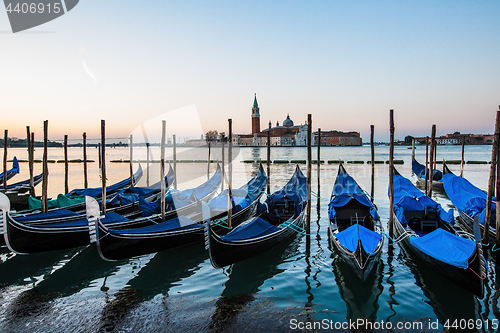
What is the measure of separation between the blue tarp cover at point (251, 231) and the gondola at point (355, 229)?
1.36m

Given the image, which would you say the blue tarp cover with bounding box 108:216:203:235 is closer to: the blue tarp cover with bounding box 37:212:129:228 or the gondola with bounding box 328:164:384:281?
the blue tarp cover with bounding box 37:212:129:228

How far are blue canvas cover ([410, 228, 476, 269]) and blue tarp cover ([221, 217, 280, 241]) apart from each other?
2.73 metres

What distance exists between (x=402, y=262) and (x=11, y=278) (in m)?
7.22

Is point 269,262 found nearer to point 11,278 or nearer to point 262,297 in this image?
point 262,297

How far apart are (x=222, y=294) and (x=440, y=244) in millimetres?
3671

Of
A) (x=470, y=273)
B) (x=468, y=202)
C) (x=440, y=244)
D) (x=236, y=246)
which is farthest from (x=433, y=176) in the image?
(x=236, y=246)

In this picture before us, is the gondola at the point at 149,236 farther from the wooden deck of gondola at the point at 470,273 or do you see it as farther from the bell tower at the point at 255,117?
the bell tower at the point at 255,117

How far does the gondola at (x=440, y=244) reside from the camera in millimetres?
4410

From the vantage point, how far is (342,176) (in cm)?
1027

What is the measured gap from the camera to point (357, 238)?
5523 millimetres

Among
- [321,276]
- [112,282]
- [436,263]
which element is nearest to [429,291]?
[436,263]

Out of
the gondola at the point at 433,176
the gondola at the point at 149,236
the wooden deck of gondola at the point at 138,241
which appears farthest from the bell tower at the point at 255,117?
the wooden deck of gondola at the point at 138,241

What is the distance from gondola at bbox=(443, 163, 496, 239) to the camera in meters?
7.02

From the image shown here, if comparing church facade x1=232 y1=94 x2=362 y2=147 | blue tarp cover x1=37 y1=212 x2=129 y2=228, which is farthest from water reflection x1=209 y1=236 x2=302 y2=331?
church facade x1=232 y1=94 x2=362 y2=147
